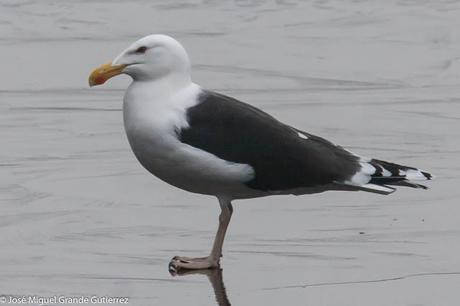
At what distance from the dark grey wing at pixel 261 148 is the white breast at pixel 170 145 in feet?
0.18

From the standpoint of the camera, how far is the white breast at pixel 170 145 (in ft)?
25.4

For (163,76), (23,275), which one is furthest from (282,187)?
(23,275)

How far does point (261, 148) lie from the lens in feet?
26.0

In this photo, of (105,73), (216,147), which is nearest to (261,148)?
(216,147)

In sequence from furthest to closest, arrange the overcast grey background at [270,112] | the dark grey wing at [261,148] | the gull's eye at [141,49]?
the gull's eye at [141,49], the dark grey wing at [261,148], the overcast grey background at [270,112]

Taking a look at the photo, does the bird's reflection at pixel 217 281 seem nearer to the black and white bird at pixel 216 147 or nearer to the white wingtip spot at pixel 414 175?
the black and white bird at pixel 216 147

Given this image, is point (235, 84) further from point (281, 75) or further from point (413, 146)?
point (413, 146)

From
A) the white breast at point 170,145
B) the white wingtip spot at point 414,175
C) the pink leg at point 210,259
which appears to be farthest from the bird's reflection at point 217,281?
the white wingtip spot at point 414,175

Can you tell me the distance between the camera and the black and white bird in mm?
7766

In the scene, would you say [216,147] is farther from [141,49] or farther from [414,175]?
[414,175]

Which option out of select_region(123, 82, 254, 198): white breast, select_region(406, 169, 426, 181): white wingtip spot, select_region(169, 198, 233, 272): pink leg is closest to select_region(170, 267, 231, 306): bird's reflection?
select_region(169, 198, 233, 272): pink leg

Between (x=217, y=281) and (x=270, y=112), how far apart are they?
427 cm

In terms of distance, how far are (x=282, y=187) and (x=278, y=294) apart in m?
1.01

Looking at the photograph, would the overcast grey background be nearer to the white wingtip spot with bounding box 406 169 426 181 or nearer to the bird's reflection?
the bird's reflection
